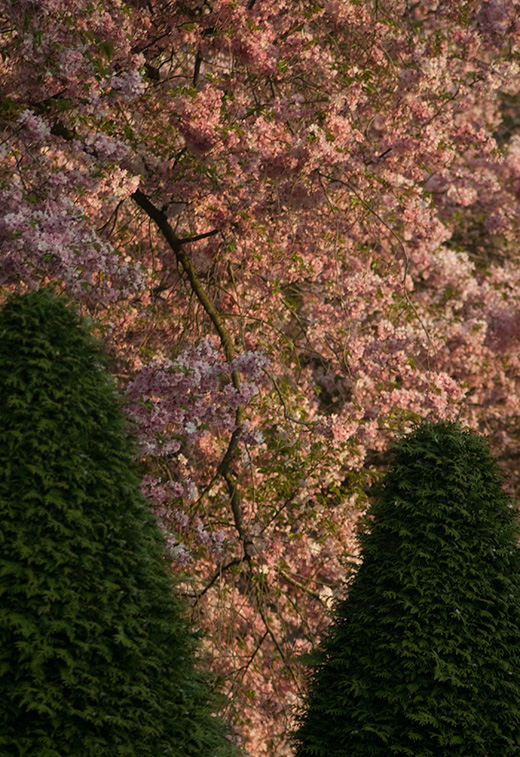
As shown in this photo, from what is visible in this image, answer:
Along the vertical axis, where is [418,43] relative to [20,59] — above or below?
above

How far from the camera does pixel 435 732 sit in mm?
4848

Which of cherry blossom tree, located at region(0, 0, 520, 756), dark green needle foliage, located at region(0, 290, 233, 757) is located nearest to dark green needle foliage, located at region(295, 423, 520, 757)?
dark green needle foliage, located at region(0, 290, 233, 757)

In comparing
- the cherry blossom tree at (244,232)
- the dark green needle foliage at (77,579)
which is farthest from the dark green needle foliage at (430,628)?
the cherry blossom tree at (244,232)

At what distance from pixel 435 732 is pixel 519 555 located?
3.39 feet

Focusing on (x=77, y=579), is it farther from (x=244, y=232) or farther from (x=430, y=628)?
(x=244, y=232)

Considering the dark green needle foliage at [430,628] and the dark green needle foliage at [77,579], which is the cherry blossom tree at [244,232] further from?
the dark green needle foliage at [430,628]

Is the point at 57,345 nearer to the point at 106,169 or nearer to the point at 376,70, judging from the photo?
the point at 106,169

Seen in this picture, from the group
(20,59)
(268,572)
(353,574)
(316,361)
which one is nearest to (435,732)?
(353,574)

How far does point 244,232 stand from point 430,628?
3638mm

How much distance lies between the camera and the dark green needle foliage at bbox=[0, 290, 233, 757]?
412 cm

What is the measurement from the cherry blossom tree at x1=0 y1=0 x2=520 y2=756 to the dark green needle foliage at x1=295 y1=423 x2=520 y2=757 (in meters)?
1.19

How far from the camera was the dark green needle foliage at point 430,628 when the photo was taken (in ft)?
16.1

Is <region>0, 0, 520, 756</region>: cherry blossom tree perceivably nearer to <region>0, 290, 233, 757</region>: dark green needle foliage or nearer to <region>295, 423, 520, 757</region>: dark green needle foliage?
<region>0, 290, 233, 757</region>: dark green needle foliage

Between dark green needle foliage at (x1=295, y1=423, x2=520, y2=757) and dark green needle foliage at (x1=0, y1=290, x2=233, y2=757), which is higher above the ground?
dark green needle foliage at (x1=295, y1=423, x2=520, y2=757)
